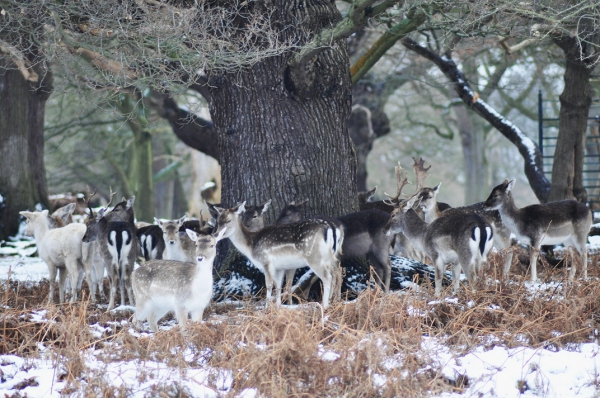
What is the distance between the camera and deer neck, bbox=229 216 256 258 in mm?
8400

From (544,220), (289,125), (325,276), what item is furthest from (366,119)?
(325,276)

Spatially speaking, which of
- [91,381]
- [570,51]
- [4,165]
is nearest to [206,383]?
[91,381]

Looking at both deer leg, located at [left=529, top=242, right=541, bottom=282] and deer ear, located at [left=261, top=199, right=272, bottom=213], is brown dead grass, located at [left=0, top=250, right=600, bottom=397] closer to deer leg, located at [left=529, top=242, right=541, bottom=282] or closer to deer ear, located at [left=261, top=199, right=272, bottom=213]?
deer ear, located at [left=261, top=199, right=272, bottom=213]

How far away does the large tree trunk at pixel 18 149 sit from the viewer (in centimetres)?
1404

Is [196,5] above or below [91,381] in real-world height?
above

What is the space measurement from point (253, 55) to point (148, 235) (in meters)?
2.80

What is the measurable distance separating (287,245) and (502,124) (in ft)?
23.2

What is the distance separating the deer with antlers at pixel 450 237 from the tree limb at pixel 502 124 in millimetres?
4485

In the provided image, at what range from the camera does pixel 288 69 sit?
8.78 meters

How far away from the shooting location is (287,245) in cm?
809

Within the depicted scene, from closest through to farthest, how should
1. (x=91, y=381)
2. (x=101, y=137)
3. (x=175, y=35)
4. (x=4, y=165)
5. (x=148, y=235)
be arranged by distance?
1. (x=91, y=381)
2. (x=175, y=35)
3. (x=148, y=235)
4. (x=4, y=165)
5. (x=101, y=137)

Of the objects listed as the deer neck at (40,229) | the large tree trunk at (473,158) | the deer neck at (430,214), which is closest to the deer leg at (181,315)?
the deer neck at (40,229)

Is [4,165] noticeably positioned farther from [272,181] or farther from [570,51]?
[570,51]

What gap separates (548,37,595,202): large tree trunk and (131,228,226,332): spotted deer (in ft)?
22.2
